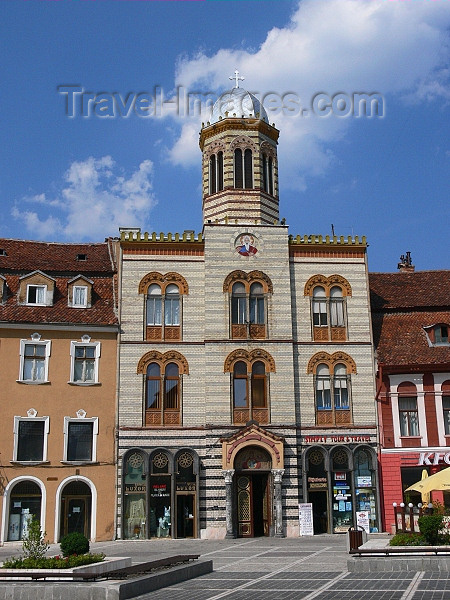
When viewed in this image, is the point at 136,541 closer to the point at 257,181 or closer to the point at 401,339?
the point at 401,339

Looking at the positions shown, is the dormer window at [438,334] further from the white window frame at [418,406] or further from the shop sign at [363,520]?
the shop sign at [363,520]

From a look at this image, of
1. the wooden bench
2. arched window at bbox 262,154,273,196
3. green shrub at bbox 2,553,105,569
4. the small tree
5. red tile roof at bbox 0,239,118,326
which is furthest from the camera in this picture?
arched window at bbox 262,154,273,196

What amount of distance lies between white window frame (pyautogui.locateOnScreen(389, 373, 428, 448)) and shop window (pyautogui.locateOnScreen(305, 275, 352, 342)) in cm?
345

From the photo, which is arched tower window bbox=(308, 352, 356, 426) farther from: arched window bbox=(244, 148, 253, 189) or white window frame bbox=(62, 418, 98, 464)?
white window frame bbox=(62, 418, 98, 464)

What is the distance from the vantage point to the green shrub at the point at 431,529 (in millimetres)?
21125

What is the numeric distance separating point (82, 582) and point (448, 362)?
24.0 metres

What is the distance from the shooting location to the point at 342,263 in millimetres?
39438

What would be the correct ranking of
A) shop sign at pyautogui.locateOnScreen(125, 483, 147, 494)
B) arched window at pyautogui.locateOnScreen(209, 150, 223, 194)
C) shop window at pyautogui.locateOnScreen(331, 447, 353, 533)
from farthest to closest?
1. arched window at pyautogui.locateOnScreen(209, 150, 223, 194)
2. shop window at pyautogui.locateOnScreen(331, 447, 353, 533)
3. shop sign at pyautogui.locateOnScreen(125, 483, 147, 494)

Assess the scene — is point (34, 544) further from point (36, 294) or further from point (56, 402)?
point (36, 294)

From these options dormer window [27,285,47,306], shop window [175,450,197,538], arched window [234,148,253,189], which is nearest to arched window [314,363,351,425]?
shop window [175,450,197,538]

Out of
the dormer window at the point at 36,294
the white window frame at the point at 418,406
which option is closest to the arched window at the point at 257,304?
the white window frame at the point at 418,406

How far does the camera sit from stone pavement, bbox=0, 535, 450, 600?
1703cm

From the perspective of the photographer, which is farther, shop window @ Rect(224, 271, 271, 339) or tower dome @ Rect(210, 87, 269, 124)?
tower dome @ Rect(210, 87, 269, 124)

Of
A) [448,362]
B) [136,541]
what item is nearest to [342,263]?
[448,362]
